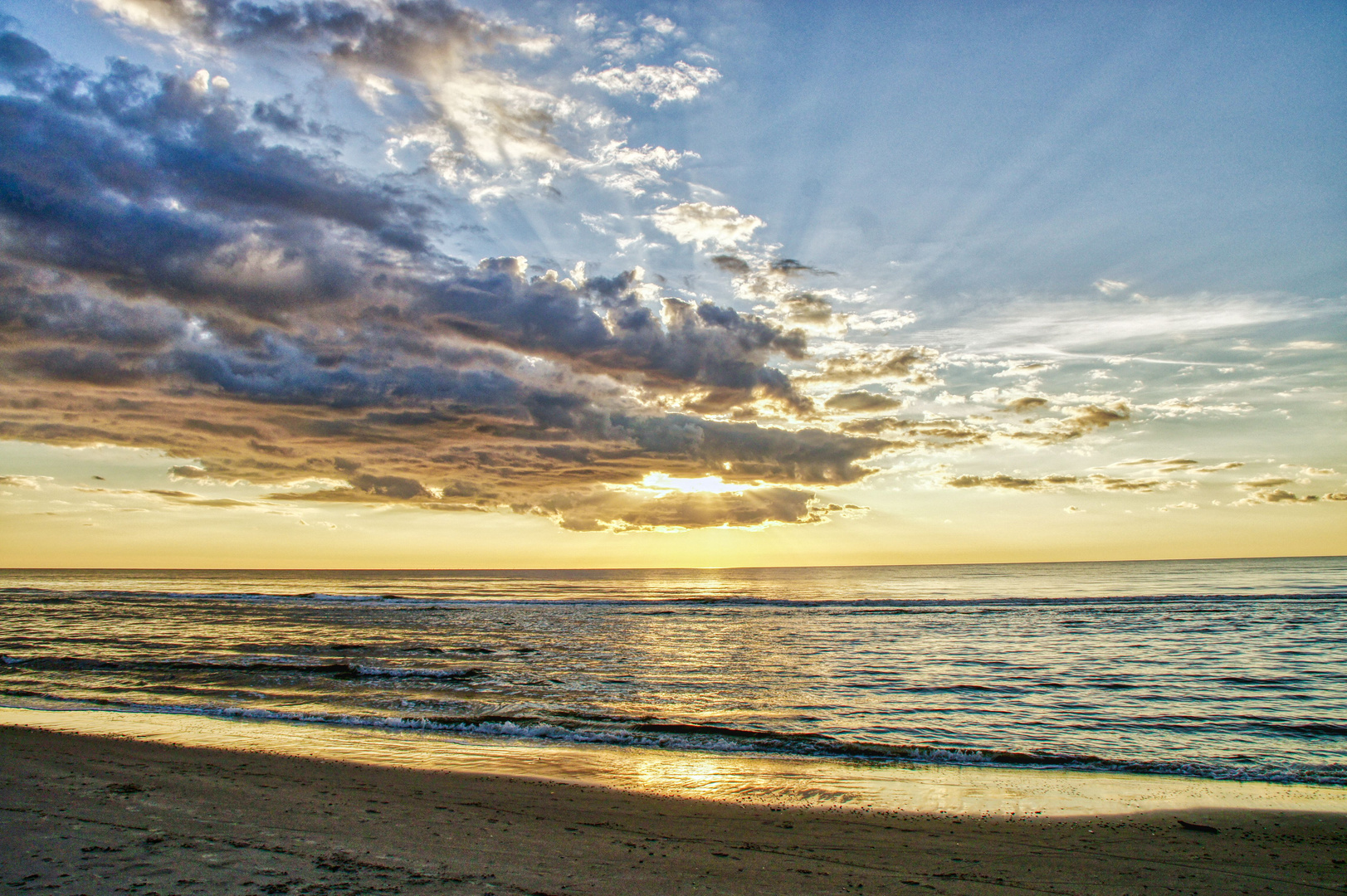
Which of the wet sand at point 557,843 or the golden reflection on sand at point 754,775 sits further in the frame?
the golden reflection on sand at point 754,775

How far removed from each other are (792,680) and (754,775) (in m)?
11.7

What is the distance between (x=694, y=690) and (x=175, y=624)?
4117 centimetres

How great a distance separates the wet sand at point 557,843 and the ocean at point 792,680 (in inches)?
182

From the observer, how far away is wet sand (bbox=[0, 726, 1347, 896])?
25.1 ft

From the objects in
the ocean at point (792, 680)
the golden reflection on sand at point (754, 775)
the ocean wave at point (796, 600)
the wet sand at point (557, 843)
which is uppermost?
the wet sand at point (557, 843)

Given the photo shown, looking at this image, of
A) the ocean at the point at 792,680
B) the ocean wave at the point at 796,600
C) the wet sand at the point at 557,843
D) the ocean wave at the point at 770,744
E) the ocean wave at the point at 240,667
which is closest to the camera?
the wet sand at the point at 557,843

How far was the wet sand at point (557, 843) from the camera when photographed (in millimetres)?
7660

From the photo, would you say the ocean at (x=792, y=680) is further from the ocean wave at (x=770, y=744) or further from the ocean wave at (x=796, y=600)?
the ocean wave at (x=796, y=600)

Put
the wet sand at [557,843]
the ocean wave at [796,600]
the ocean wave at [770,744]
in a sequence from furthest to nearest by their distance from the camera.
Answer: the ocean wave at [796,600], the ocean wave at [770,744], the wet sand at [557,843]

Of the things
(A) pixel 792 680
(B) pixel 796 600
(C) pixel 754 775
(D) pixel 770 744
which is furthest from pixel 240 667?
(B) pixel 796 600

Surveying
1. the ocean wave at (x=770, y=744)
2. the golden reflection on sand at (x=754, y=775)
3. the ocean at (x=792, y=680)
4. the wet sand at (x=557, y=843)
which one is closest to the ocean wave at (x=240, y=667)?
the ocean at (x=792, y=680)

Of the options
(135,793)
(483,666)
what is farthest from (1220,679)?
(135,793)

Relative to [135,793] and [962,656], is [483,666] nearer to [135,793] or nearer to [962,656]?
[135,793]

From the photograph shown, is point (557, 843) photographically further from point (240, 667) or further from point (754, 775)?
point (240, 667)
